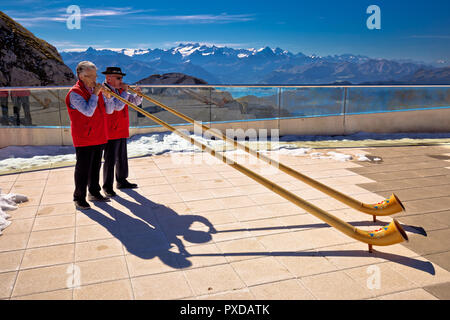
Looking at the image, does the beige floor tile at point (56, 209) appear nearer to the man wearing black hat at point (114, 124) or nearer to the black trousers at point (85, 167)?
the black trousers at point (85, 167)

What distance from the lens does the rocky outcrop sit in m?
63.7

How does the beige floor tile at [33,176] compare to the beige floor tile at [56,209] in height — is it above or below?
above

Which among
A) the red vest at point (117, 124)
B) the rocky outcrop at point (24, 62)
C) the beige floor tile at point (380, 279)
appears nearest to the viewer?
the beige floor tile at point (380, 279)

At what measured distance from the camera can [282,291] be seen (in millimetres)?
2955

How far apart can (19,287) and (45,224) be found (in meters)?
1.41

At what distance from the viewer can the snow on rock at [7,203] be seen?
4325 mm

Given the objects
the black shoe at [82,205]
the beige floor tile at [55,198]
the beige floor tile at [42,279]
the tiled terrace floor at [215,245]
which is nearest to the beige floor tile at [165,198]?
the tiled terrace floor at [215,245]

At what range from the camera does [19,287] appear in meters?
3.03

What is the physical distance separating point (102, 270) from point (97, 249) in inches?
18.4

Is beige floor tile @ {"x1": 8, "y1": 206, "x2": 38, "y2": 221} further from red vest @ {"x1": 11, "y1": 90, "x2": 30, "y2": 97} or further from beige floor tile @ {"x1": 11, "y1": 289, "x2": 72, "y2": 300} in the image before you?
red vest @ {"x1": 11, "y1": 90, "x2": 30, "y2": 97}

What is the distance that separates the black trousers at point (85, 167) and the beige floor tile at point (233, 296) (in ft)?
8.56

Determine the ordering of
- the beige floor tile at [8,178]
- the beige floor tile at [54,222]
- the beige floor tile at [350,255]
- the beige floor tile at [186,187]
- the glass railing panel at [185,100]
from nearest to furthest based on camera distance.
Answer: the beige floor tile at [350,255]
the beige floor tile at [54,222]
the beige floor tile at [186,187]
the beige floor tile at [8,178]
the glass railing panel at [185,100]

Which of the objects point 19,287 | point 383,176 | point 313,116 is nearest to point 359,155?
point 383,176
